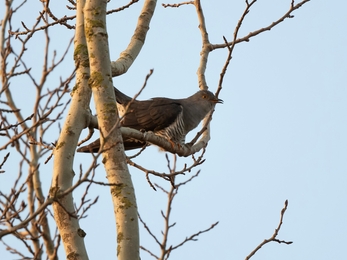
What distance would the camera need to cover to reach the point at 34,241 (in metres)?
3.73

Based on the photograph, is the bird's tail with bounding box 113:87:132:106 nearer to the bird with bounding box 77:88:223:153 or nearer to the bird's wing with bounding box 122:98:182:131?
the bird with bounding box 77:88:223:153

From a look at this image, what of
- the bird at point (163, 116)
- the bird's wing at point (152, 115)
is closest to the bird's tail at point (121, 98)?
the bird at point (163, 116)

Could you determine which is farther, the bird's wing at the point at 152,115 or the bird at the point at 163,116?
the bird's wing at the point at 152,115

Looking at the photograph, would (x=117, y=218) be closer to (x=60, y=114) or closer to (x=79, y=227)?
(x=79, y=227)

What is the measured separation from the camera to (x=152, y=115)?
728cm

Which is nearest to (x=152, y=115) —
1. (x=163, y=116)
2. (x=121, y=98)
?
(x=163, y=116)

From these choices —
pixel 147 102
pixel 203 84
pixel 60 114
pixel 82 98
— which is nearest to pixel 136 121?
pixel 147 102

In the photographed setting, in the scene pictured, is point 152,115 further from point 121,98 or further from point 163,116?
point 121,98

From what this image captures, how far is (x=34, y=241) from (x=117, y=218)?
0.74m

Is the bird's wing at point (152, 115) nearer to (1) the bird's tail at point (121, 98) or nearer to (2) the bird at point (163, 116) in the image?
(2) the bird at point (163, 116)

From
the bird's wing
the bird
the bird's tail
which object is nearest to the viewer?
the bird's tail

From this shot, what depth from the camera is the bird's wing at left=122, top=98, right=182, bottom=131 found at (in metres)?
7.18

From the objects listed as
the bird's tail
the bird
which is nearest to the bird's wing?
the bird

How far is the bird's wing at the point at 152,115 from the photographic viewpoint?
23.6 ft
